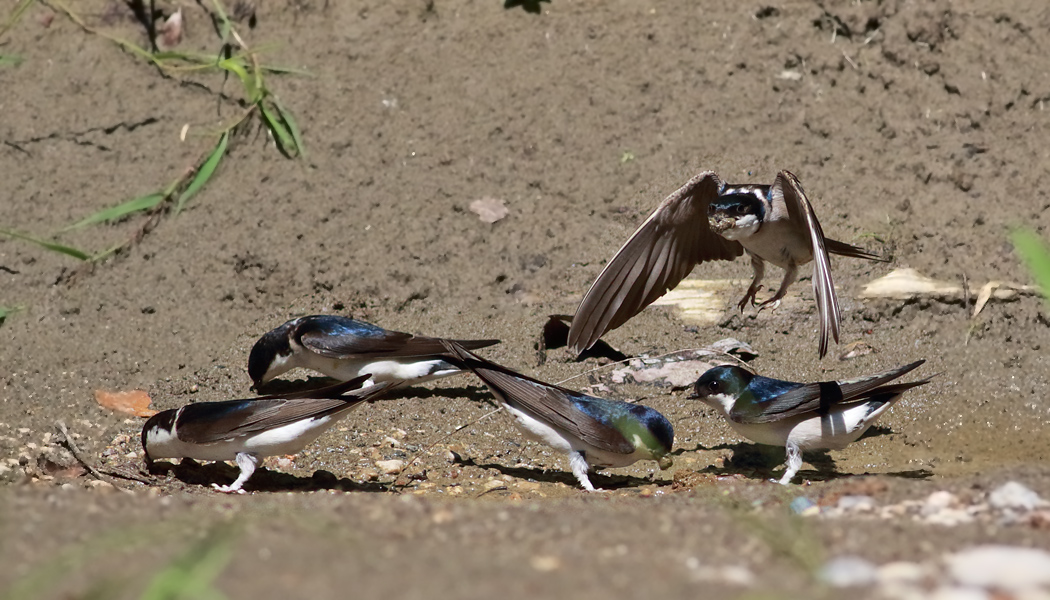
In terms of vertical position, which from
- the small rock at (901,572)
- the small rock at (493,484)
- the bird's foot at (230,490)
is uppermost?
the small rock at (901,572)

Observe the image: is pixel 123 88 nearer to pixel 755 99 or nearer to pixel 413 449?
pixel 413 449

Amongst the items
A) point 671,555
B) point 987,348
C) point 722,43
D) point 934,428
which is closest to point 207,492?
point 671,555

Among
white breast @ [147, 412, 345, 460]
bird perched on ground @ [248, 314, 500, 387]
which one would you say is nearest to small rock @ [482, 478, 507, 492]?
white breast @ [147, 412, 345, 460]

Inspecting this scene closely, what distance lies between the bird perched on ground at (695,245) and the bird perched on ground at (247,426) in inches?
49.5

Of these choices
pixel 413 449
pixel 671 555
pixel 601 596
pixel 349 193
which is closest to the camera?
pixel 601 596

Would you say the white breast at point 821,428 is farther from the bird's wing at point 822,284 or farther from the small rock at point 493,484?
the small rock at point 493,484

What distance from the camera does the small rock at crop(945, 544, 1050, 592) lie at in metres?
2.50

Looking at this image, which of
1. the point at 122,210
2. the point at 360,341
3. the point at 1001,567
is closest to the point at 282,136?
the point at 122,210

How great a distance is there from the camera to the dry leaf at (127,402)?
596cm

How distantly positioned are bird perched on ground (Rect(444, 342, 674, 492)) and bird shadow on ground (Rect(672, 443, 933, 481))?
0.35 meters

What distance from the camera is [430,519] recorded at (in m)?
3.31

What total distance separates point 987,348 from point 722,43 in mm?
2821

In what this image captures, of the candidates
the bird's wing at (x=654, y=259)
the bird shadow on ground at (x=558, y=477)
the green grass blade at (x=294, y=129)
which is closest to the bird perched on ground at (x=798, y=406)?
the bird shadow on ground at (x=558, y=477)

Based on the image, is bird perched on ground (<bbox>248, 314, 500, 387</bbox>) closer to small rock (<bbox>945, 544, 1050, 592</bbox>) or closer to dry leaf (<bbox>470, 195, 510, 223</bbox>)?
dry leaf (<bbox>470, 195, 510, 223</bbox>)
